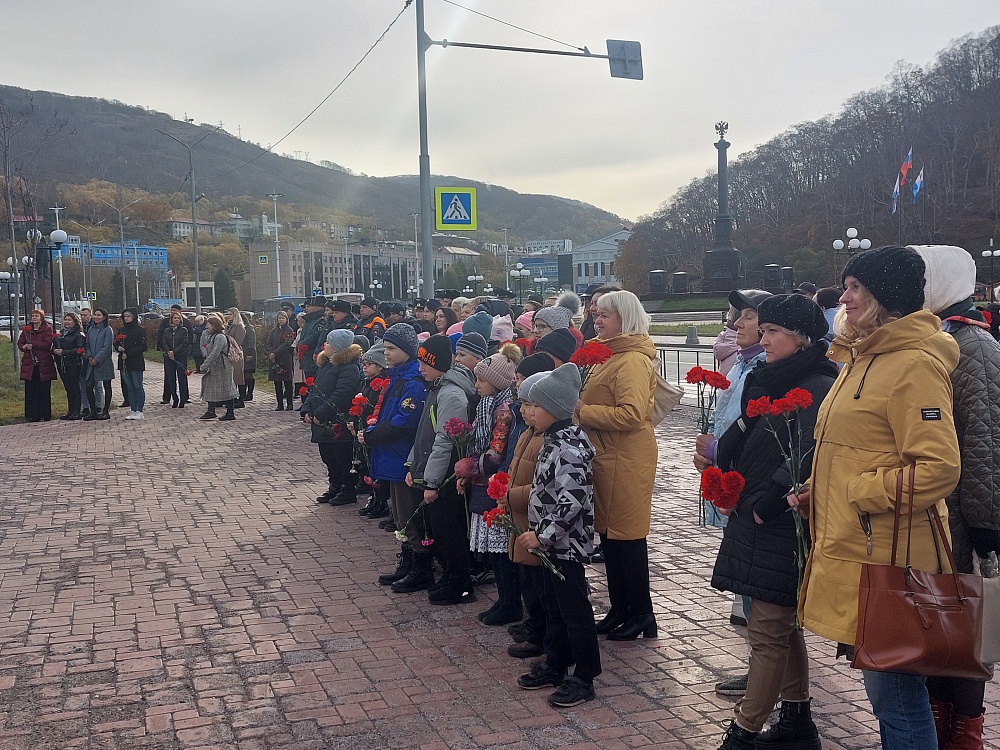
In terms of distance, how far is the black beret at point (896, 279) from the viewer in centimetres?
303

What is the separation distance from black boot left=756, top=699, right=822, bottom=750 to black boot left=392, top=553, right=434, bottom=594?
3.00 metres

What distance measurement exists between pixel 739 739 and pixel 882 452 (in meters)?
1.40

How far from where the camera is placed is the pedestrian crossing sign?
1433 cm

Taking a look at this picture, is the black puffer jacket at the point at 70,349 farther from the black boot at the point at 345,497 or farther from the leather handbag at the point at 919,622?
the leather handbag at the point at 919,622

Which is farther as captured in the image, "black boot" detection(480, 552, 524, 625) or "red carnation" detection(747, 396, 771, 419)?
"black boot" detection(480, 552, 524, 625)

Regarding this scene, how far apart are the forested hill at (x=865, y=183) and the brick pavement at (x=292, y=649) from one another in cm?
6861

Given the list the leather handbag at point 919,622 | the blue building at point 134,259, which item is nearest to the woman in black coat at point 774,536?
the leather handbag at point 919,622

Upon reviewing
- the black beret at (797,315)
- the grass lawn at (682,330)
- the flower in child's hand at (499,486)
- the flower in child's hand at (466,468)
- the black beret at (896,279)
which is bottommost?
the grass lawn at (682,330)

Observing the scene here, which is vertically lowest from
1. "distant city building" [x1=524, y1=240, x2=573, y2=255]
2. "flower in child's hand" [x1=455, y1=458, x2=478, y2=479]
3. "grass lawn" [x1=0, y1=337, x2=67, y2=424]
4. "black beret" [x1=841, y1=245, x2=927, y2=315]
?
"grass lawn" [x1=0, y1=337, x2=67, y2=424]

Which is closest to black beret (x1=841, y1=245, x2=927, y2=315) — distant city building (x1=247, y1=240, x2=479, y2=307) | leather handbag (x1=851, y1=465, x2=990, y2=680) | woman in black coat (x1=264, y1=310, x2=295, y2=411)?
leather handbag (x1=851, y1=465, x2=990, y2=680)

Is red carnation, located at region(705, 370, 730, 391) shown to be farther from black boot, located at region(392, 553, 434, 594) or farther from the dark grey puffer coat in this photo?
black boot, located at region(392, 553, 434, 594)

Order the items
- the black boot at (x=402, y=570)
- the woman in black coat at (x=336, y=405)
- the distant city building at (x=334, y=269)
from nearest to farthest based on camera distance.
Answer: the black boot at (x=402, y=570), the woman in black coat at (x=336, y=405), the distant city building at (x=334, y=269)

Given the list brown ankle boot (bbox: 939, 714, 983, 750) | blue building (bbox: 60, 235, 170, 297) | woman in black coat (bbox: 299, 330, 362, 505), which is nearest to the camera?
brown ankle boot (bbox: 939, 714, 983, 750)

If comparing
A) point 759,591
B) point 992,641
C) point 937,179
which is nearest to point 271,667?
point 759,591
